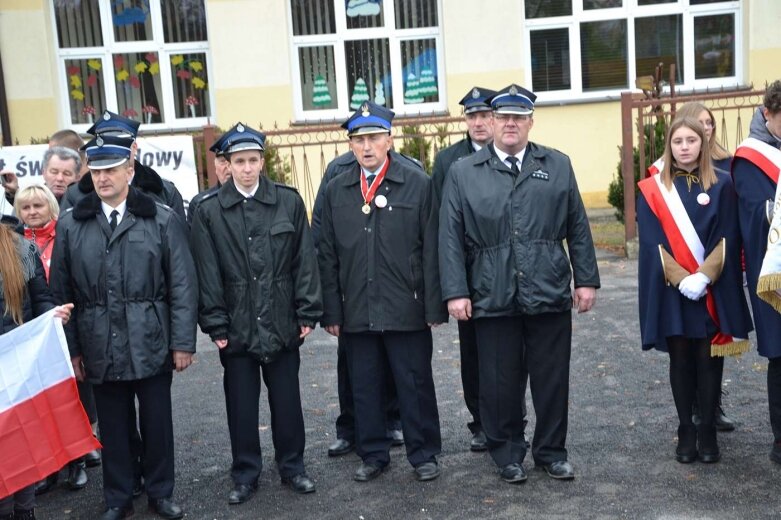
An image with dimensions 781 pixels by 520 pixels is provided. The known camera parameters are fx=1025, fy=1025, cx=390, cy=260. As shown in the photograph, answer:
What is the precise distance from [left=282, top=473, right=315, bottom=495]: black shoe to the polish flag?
3.71ft

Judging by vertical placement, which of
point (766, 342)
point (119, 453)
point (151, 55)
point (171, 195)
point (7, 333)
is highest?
point (151, 55)

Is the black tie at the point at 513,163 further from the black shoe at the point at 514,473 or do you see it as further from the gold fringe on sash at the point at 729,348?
the black shoe at the point at 514,473

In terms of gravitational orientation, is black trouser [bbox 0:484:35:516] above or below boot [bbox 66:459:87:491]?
above

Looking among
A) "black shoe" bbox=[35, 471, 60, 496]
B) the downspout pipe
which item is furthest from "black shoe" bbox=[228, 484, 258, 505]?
the downspout pipe

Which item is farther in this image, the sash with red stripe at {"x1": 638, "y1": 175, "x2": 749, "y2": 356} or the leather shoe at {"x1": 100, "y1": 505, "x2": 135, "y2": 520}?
the sash with red stripe at {"x1": 638, "y1": 175, "x2": 749, "y2": 356}

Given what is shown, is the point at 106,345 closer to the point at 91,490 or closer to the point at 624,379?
the point at 91,490

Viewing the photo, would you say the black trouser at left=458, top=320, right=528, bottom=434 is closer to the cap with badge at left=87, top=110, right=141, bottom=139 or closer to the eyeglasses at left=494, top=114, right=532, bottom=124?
the eyeglasses at left=494, top=114, right=532, bottom=124

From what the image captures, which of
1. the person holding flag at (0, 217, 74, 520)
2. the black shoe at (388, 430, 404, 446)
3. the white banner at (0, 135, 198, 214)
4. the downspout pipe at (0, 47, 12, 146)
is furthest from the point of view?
the downspout pipe at (0, 47, 12, 146)

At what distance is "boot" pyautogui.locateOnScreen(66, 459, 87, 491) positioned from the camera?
20.0ft

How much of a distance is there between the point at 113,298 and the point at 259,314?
783mm

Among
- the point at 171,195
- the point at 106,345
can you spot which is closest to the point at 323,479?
the point at 106,345

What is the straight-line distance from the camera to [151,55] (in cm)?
1523

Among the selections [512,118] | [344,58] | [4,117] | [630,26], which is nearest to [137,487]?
[512,118]

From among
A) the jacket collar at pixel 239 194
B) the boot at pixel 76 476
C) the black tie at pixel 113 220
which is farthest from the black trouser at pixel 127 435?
the jacket collar at pixel 239 194
